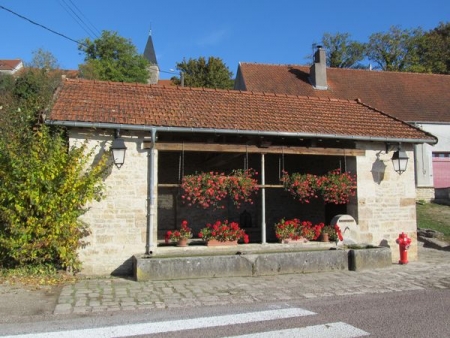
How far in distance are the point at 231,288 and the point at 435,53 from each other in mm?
32155

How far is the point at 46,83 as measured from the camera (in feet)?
69.0

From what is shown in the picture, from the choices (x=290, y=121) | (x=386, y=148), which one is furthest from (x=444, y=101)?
(x=290, y=121)

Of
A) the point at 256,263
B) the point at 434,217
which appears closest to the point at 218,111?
the point at 256,263

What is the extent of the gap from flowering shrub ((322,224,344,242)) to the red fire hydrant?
4.12ft

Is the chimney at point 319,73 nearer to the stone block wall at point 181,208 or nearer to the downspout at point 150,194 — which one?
the stone block wall at point 181,208

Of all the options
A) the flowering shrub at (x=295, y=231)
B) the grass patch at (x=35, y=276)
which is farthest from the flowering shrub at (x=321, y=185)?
the grass patch at (x=35, y=276)

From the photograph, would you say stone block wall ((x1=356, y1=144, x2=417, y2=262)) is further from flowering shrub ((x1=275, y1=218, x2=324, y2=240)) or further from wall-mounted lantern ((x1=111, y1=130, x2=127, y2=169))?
wall-mounted lantern ((x1=111, y1=130, x2=127, y2=169))

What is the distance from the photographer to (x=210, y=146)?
837 centimetres

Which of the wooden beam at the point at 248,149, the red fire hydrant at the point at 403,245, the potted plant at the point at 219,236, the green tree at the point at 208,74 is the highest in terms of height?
the green tree at the point at 208,74

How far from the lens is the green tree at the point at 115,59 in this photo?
1136 inches

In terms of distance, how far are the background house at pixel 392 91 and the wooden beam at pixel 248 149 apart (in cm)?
1036

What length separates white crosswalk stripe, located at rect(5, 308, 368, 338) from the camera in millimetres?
4320

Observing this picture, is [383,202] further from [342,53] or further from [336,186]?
[342,53]

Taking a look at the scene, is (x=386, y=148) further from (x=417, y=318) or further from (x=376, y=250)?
(x=417, y=318)
